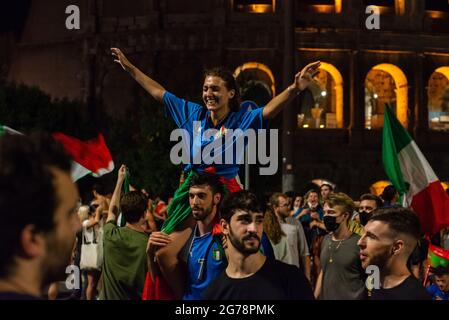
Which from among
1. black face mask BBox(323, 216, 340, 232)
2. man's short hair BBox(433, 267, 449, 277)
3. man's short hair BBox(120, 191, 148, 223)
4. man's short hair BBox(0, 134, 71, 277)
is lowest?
man's short hair BBox(433, 267, 449, 277)

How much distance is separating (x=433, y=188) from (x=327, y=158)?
27570mm

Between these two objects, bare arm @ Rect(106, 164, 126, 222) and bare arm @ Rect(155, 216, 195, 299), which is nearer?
bare arm @ Rect(155, 216, 195, 299)

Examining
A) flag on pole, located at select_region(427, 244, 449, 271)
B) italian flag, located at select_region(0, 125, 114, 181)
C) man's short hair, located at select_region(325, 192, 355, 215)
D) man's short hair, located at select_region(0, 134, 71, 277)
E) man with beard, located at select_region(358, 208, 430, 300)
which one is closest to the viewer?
man's short hair, located at select_region(0, 134, 71, 277)

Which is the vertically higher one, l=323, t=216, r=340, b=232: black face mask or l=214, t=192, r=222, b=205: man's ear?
l=214, t=192, r=222, b=205: man's ear

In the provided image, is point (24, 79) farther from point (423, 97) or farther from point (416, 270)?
point (416, 270)

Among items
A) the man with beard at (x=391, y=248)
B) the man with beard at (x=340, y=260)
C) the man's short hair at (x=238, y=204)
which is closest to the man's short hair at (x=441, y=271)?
the man with beard at (x=340, y=260)

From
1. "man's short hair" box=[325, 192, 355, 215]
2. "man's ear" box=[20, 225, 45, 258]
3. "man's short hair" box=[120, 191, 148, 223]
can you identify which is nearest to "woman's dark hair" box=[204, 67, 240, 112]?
"man's short hair" box=[325, 192, 355, 215]

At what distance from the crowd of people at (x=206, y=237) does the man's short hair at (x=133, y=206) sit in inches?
0.4

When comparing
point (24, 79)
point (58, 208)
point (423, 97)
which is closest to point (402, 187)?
point (58, 208)

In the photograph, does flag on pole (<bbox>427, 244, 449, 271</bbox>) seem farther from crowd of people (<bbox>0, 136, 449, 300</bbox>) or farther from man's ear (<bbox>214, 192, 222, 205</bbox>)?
man's ear (<bbox>214, 192, 222, 205</bbox>)

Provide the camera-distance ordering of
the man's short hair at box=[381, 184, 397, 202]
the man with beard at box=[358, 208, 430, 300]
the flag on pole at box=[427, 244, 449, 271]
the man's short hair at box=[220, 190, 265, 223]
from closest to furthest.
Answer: the man with beard at box=[358, 208, 430, 300] → the man's short hair at box=[220, 190, 265, 223] → the flag on pole at box=[427, 244, 449, 271] → the man's short hair at box=[381, 184, 397, 202]

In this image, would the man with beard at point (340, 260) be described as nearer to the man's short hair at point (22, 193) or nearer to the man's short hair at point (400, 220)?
the man's short hair at point (400, 220)

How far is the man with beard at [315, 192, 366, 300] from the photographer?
812 cm

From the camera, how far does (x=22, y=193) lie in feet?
7.57
